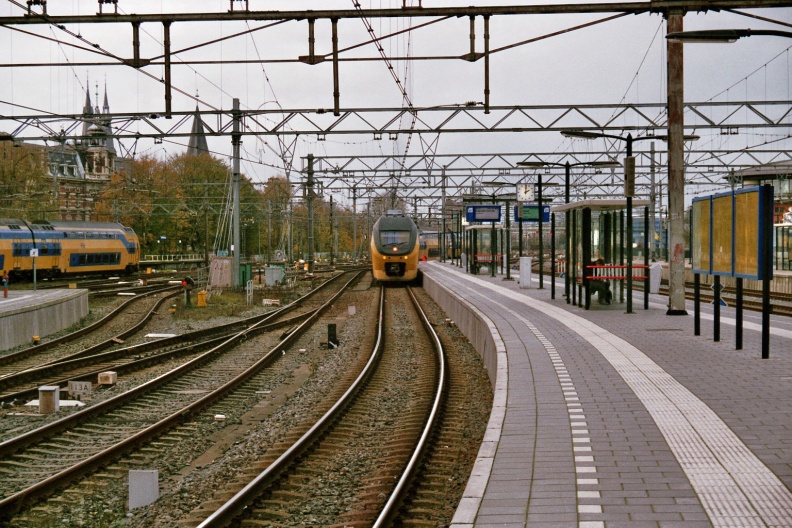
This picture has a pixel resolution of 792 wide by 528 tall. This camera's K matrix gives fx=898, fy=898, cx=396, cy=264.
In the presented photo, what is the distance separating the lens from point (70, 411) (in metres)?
13.2

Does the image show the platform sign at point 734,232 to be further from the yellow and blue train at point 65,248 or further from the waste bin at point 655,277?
the yellow and blue train at point 65,248

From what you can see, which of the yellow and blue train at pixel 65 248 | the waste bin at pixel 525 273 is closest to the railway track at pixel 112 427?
the waste bin at pixel 525 273

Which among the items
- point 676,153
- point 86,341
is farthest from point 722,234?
point 86,341

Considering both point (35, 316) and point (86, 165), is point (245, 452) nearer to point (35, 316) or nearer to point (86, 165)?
point (35, 316)

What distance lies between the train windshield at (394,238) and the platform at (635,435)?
29.0 meters

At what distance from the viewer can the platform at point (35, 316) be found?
2145 centimetres

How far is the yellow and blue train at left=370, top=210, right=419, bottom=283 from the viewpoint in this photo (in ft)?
147

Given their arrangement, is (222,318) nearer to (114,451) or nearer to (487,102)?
(487,102)

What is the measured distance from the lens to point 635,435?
314 inches

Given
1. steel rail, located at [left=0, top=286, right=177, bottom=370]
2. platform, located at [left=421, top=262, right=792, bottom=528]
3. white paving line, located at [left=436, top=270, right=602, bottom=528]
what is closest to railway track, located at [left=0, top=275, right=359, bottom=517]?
steel rail, located at [left=0, top=286, right=177, bottom=370]

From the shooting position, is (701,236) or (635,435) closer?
(635,435)

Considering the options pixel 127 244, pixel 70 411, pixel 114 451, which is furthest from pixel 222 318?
pixel 127 244

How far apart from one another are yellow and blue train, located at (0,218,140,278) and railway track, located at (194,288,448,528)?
1134 inches

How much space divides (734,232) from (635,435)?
6296 millimetres
